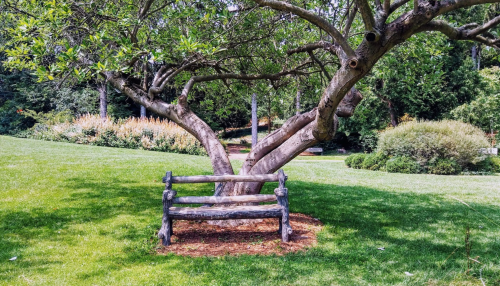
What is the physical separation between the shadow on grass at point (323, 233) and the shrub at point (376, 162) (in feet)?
25.7

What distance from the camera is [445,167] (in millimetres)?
16531

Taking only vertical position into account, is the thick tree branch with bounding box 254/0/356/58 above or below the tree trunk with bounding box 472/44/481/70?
below

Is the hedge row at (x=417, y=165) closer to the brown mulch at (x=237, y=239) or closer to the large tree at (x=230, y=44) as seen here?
the large tree at (x=230, y=44)

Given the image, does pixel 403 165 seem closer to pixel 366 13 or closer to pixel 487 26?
pixel 487 26

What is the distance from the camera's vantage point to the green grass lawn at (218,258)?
4.35 metres

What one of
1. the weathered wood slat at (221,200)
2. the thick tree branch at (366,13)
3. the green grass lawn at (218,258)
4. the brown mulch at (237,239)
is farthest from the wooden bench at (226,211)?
the thick tree branch at (366,13)

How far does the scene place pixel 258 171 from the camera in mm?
6438

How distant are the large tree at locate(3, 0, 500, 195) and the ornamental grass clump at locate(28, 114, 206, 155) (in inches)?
457

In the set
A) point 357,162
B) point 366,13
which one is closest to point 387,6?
point 366,13

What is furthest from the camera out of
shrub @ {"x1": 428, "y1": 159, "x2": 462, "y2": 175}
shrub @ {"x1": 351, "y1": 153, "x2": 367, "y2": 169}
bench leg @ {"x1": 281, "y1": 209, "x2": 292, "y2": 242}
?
shrub @ {"x1": 351, "y1": 153, "x2": 367, "y2": 169}

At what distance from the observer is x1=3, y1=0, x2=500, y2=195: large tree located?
14.4 ft

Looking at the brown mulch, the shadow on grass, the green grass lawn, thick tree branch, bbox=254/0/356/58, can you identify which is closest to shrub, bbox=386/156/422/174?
the green grass lawn

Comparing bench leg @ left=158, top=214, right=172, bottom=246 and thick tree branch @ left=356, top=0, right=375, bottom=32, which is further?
bench leg @ left=158, top=214, right=172, bottom=246

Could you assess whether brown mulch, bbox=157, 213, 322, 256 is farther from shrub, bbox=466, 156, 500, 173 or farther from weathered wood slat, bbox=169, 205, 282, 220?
shrub, bbox=466, 156, 500, 173
